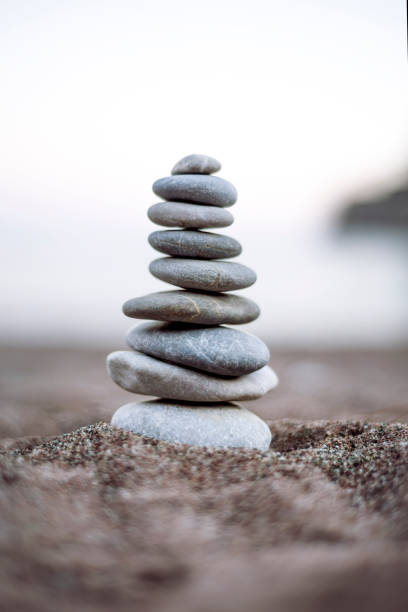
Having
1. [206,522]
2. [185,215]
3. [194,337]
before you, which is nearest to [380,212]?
[185,215]

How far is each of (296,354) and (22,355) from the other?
25.3 feet

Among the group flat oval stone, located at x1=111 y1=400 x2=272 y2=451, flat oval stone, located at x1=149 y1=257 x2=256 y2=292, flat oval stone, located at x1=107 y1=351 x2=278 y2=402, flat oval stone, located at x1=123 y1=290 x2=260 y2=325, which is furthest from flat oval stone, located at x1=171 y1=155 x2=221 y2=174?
flat oval stone, located at x1=111 y1=400 x2=272 y2=451

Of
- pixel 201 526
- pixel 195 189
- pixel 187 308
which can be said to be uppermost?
pixel 195 189

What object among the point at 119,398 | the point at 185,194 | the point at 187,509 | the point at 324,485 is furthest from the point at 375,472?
the point at 119,398

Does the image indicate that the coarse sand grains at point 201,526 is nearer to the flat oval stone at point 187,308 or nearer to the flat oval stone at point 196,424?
the flat oval stone at point 196,424

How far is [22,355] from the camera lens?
49.1ft

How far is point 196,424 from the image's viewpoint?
501cm

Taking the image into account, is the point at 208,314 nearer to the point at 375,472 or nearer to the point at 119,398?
the point at 375,472

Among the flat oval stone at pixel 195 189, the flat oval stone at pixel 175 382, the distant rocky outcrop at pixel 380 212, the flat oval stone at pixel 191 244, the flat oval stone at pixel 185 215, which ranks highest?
the distant rocky outcrop at pixel 380 212

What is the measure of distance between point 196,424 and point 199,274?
1.42 meters

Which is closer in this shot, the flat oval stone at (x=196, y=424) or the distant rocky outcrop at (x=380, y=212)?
the flat oval stone at (x=196, y=424)

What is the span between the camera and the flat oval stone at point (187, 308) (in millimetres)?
5086

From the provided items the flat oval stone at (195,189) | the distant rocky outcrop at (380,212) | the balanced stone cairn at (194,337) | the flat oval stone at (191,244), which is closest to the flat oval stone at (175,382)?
the balanced stone cairn at (194,337)

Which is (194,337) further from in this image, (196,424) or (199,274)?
(196,424)
